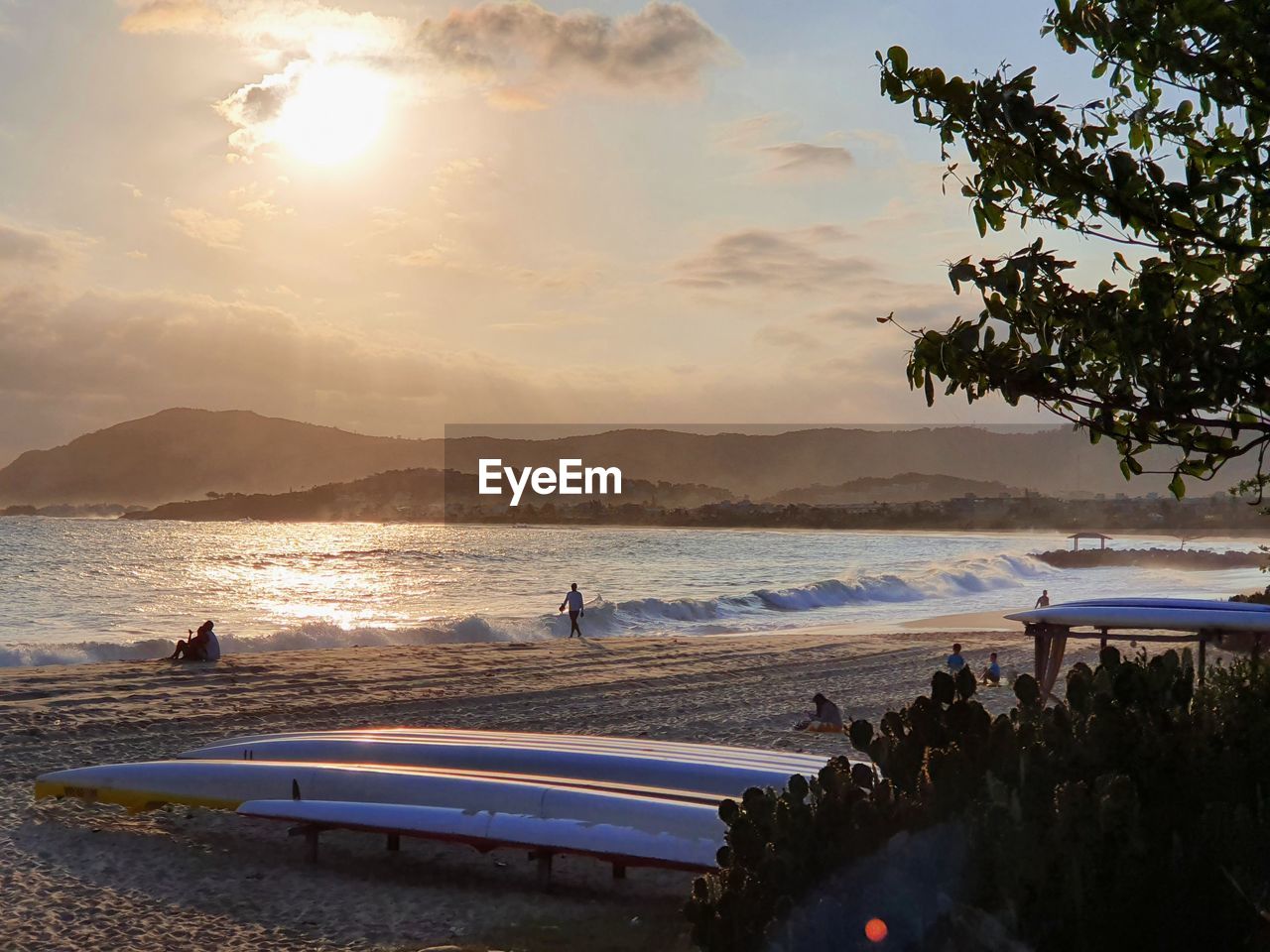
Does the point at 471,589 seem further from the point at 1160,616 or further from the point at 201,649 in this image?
the point at 1160,616

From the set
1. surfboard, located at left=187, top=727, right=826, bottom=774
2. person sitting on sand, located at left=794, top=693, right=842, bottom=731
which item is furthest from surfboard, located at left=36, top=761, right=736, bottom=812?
person sitting on sand, located at left=794, top=693, right=842, bottom=731

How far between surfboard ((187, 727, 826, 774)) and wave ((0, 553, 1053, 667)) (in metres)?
16.5

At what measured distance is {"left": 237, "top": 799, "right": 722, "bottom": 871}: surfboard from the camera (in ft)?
22.0

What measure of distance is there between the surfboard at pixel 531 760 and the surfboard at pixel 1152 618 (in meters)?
5.02

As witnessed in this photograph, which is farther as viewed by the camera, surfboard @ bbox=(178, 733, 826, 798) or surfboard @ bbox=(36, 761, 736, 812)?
surfboard @ bbox=(178, 733, 826, 798)

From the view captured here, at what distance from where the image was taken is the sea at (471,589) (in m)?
30.1

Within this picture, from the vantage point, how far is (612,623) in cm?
3222

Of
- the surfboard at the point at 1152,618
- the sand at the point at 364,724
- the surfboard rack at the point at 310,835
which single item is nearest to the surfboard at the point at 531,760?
the sand at the point at 364,724

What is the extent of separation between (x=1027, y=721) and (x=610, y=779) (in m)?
4.29

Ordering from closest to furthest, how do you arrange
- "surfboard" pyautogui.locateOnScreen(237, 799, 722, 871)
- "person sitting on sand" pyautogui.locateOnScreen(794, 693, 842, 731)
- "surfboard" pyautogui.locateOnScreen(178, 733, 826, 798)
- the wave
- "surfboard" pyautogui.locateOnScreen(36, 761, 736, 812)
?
"surfboard" pyautogui.locateOnScreen(237, 799, 722, 871)
"surfboard" pyautogui.locateOnScreen(36, 761, 736, 812)
"surfboard" pyautogui.locateOnScreen(178, 733, 826, 798)
"person sitting on sand" pyautogui.locateOnScreen(794, 693, 842, 731)
the wave

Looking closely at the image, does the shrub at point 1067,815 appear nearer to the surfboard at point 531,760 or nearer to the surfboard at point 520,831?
the surfboard at point 520,831

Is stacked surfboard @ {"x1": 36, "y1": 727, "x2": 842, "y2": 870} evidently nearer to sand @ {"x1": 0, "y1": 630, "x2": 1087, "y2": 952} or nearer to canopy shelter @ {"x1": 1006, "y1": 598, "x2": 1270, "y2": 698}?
sand @ {"x1": 0, "y1": 630, "x2": 1087, "y2": 952}

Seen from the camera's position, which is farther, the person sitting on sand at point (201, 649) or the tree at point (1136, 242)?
the person sitting on sand at point (201, 649)

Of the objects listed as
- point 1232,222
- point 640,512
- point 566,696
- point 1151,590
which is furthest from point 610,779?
point 640,512
